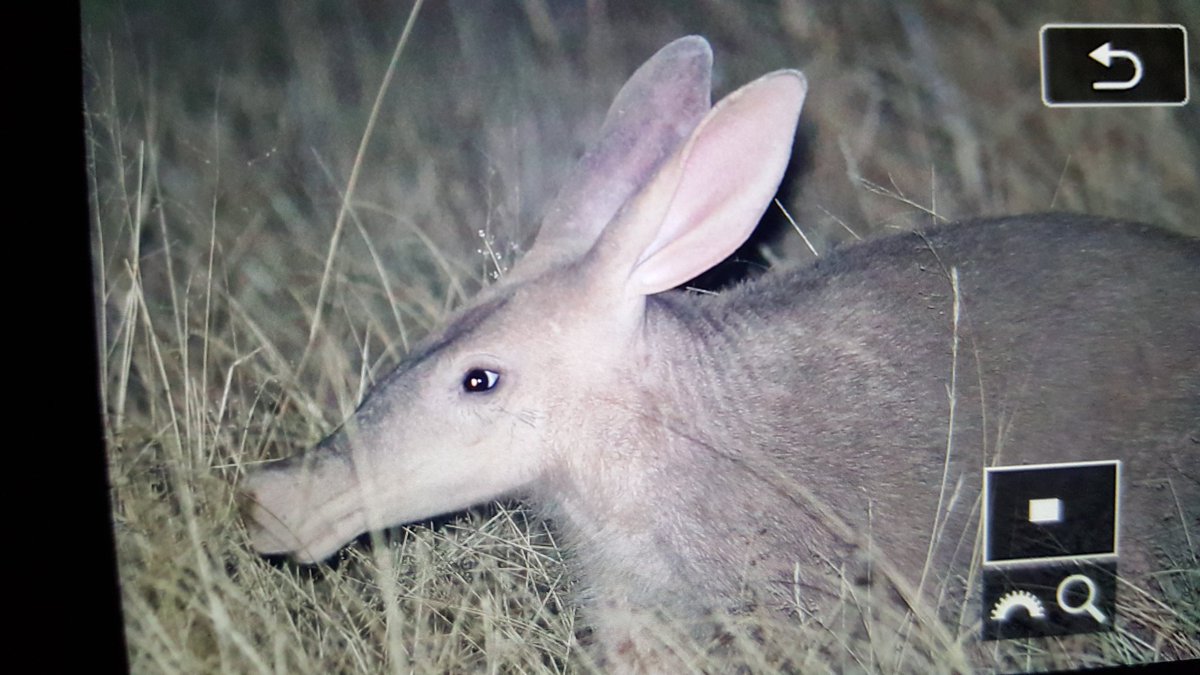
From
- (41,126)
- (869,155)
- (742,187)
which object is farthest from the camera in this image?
(869,155)

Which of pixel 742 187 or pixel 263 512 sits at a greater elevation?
pixel 742 187

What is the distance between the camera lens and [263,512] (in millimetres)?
1499

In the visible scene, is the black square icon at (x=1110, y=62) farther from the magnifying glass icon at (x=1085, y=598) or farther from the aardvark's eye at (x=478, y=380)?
the aardvark's eye at (x=478, y=380)

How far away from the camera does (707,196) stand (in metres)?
1.50

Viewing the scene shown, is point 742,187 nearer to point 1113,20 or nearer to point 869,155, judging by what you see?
point 869,155

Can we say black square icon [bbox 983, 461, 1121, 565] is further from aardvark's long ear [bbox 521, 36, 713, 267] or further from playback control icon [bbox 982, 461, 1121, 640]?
Answer: aardvark's long ear [bbox 521, 36, 713, 267]

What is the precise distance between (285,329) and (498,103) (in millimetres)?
492

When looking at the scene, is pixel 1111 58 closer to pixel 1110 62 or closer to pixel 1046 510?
pixel 1110 62

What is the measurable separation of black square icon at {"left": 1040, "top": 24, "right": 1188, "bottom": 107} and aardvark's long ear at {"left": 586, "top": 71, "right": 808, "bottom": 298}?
22.7 inches

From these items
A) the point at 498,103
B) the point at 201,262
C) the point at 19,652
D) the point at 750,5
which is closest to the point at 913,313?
the point at 750,5

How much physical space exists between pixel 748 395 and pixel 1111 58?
85 centimetres

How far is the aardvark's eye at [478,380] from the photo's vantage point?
149 cm

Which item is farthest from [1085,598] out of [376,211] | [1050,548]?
[376,211]

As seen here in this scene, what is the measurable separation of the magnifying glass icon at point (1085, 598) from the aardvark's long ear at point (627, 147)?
38.0 inches
